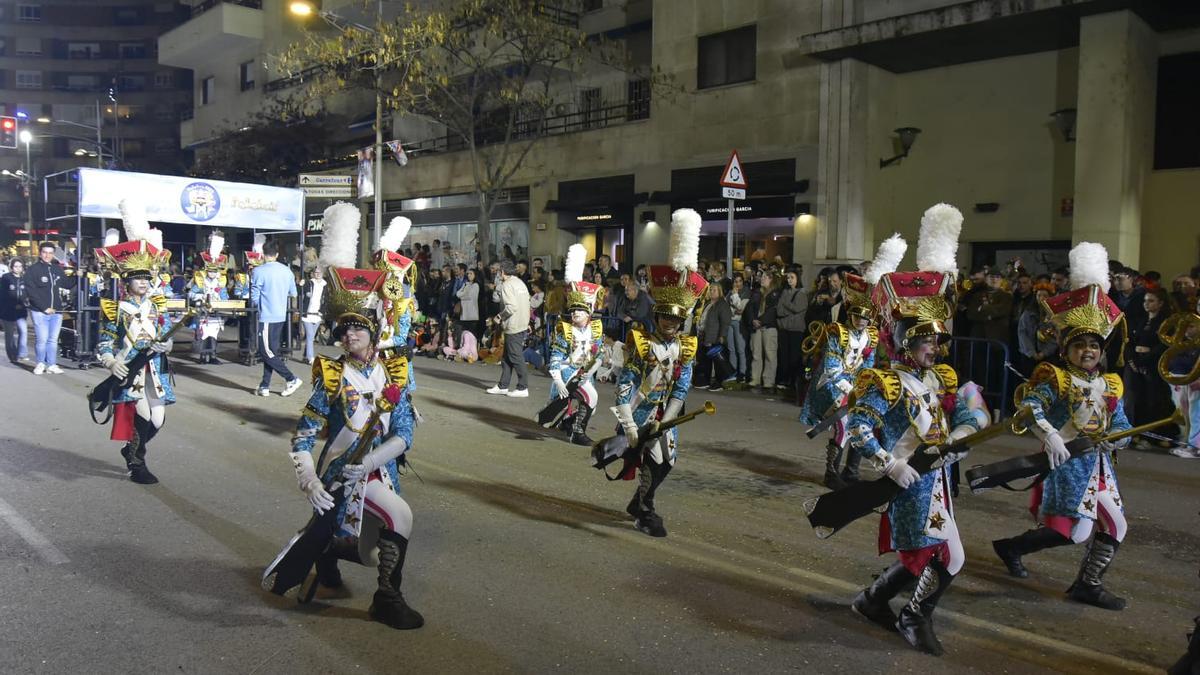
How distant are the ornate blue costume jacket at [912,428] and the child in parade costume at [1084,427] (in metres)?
0.77

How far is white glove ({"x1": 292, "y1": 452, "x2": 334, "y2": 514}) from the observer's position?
4.57 meters

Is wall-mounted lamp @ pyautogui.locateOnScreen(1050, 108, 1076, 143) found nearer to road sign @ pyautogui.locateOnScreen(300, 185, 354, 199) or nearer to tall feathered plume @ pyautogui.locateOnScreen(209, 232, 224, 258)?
road sign @ pyautogui.locateOnScreen(300, 185, 354, 199)

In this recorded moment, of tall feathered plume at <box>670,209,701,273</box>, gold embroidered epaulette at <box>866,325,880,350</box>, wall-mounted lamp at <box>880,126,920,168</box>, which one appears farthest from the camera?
wall-mounted lamp at <box>880,126,920,168</box>

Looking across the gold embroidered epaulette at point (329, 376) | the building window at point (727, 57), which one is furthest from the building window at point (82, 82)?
the gold embroidered epaulette at point (329, 376)

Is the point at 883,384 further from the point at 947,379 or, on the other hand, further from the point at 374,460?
the point at 374,460

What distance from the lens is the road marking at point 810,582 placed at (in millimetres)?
4617

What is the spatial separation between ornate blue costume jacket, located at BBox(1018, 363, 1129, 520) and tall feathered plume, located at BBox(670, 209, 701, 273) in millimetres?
2464

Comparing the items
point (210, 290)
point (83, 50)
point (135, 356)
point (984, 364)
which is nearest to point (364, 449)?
point (135, 356)

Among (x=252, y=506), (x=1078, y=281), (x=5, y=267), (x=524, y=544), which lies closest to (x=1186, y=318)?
(x=1078, y=281)

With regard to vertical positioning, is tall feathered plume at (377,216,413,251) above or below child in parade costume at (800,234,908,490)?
above

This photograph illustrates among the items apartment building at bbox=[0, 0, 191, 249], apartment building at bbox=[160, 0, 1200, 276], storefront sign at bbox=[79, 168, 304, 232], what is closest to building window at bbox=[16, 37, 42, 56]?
apartment building at bbox=[0, 0, 191, 249]

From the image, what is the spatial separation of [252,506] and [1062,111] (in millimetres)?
15091

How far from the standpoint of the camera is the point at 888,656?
14.8ft

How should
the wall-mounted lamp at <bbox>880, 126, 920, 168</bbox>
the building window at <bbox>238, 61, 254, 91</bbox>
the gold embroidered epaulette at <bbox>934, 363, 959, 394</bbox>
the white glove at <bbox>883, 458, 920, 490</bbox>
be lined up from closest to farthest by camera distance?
the white glove at <bbox>883, 458, 920, 490</bbox>
the gold embroidered epaulette at <bbox>934, 363, 959, 394</bbox>
the wall-mounted lamp at <bbox>880, 126, 920, 168</bbox>
the building window at <bbox>238, 61, 254, 91</bbox>
